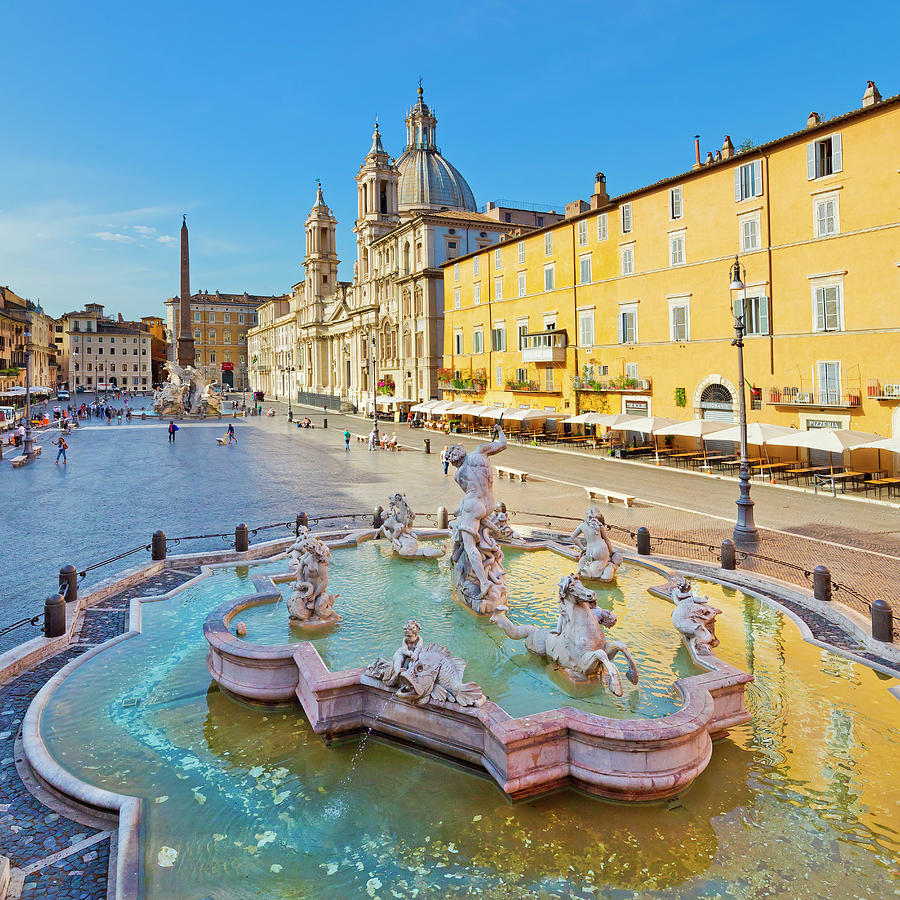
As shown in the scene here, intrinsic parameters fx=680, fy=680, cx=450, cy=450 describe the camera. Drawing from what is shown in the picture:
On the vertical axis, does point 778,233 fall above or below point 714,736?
above

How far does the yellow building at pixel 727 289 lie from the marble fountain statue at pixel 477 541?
1868 cm

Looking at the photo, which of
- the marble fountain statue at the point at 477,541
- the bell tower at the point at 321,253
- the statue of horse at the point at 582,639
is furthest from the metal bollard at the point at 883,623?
the bell tower at the point at 321,253

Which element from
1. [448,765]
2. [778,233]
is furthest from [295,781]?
[778,233]

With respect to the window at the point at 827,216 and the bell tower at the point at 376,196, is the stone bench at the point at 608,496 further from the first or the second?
the bell tower at the point at 376,196

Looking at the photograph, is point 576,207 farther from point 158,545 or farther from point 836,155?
point 158,545

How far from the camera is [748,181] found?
27031 mm

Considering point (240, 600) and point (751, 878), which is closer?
point (751, 878)

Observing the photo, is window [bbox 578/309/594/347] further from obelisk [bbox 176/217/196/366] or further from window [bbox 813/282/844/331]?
obelisk [bbox 176/217/196/366]

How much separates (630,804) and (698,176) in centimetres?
2952

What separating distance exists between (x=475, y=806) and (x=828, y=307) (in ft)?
79.9

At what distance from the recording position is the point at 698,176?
2934 centimetres

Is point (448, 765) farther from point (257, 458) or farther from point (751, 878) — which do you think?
point (257, 458)

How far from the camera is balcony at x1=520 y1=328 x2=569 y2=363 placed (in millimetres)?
38594

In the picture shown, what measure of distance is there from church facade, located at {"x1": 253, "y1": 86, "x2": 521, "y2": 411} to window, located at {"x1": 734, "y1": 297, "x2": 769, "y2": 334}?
26.2 m
